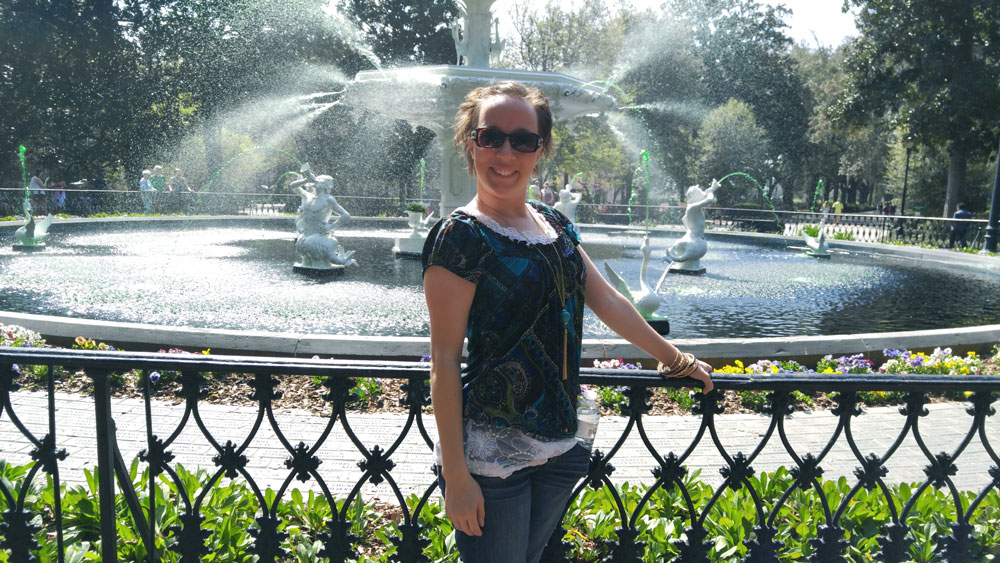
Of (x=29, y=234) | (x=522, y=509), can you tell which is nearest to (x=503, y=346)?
(x=522, y=509)

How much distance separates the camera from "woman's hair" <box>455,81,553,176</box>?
1.88 meters

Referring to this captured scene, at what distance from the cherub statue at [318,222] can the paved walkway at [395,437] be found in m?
→ 5.94

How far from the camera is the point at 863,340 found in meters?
6.58

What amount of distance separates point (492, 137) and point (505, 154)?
6 centimetres

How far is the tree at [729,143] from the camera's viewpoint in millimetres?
44875

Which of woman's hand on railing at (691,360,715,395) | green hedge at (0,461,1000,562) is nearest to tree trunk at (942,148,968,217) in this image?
Result: green hedge at (0,461,1000,562)

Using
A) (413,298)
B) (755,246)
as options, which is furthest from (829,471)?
(755,246)

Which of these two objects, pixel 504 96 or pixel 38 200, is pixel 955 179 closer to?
pixel 504 96

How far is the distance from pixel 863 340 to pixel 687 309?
10.3 feet

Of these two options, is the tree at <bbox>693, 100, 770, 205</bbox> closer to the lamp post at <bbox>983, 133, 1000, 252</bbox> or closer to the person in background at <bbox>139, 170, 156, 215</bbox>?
the lamp post at <bbox>983, 133, 1000, 252</bbox>

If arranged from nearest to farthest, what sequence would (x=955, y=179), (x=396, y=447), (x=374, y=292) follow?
(x=396, y=447), (x=374, y=292), (x=955, y=179)

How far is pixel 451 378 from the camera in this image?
5.71 ft

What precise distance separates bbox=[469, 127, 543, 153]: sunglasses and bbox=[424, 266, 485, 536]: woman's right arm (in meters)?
0.39

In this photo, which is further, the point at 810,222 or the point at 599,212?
the point at 599,212
